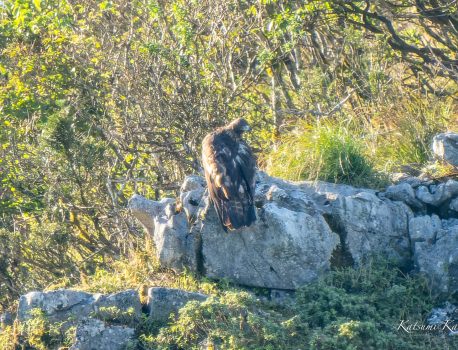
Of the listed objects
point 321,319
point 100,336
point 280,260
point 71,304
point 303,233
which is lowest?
point 321,319

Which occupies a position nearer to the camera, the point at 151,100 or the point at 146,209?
the point at 146,209

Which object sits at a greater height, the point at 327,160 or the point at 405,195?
the point at 327,160

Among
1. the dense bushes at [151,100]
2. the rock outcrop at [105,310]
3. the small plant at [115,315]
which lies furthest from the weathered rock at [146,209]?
the small plant at [115,315]

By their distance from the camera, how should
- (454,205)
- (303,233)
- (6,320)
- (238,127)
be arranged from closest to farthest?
(6,320)
(303,233)
(454,205)
(238,127)

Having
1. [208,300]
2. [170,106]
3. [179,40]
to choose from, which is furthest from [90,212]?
[208,300]

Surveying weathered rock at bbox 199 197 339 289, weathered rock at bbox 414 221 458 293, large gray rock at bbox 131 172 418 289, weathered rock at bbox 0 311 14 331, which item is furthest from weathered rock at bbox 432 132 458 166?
weathered rock at bbox 0 311 14 331

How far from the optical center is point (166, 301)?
28.4ft

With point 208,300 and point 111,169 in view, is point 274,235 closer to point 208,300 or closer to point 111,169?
point 208,300

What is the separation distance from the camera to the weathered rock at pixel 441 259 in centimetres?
927

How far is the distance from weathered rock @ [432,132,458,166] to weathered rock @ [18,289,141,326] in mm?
3937

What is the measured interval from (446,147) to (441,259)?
1.72 metres

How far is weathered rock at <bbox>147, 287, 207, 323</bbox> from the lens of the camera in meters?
8.62

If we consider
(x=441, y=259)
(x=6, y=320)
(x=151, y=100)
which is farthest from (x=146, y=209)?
(x=441, y=259)

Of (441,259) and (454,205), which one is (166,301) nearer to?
(441,259)
